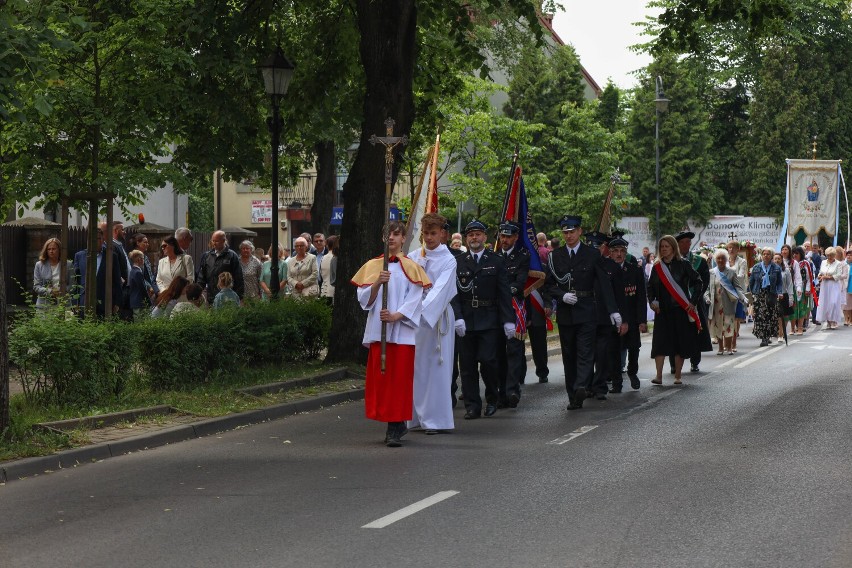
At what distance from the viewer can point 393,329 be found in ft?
40.2

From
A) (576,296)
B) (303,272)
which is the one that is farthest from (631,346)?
(303,272)

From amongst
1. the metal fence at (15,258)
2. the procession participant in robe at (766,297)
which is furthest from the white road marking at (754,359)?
the metal fence at (15,258)

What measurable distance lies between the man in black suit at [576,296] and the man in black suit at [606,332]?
0.10m

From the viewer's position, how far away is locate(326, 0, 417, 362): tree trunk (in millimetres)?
18281

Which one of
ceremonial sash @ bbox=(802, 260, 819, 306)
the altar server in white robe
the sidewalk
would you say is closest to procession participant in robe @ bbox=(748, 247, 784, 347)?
ceremonial sash @ bbox=(802, 260, 819, 306)

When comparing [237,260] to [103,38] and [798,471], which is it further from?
[798,471]

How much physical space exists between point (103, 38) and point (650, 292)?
25.3ft

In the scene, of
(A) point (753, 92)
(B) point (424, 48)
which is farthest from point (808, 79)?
(B) point (424, 48)

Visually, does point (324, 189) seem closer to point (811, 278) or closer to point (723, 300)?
point (723, 300)

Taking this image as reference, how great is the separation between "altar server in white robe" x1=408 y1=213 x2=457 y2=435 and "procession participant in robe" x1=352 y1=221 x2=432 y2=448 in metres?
0.35

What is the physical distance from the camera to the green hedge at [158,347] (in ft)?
41.3

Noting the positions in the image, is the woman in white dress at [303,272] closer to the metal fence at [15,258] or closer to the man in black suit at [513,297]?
the metal fence at [15,258]

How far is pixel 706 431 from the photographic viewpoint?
12664 mm

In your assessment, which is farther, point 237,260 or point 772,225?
point 772,225
